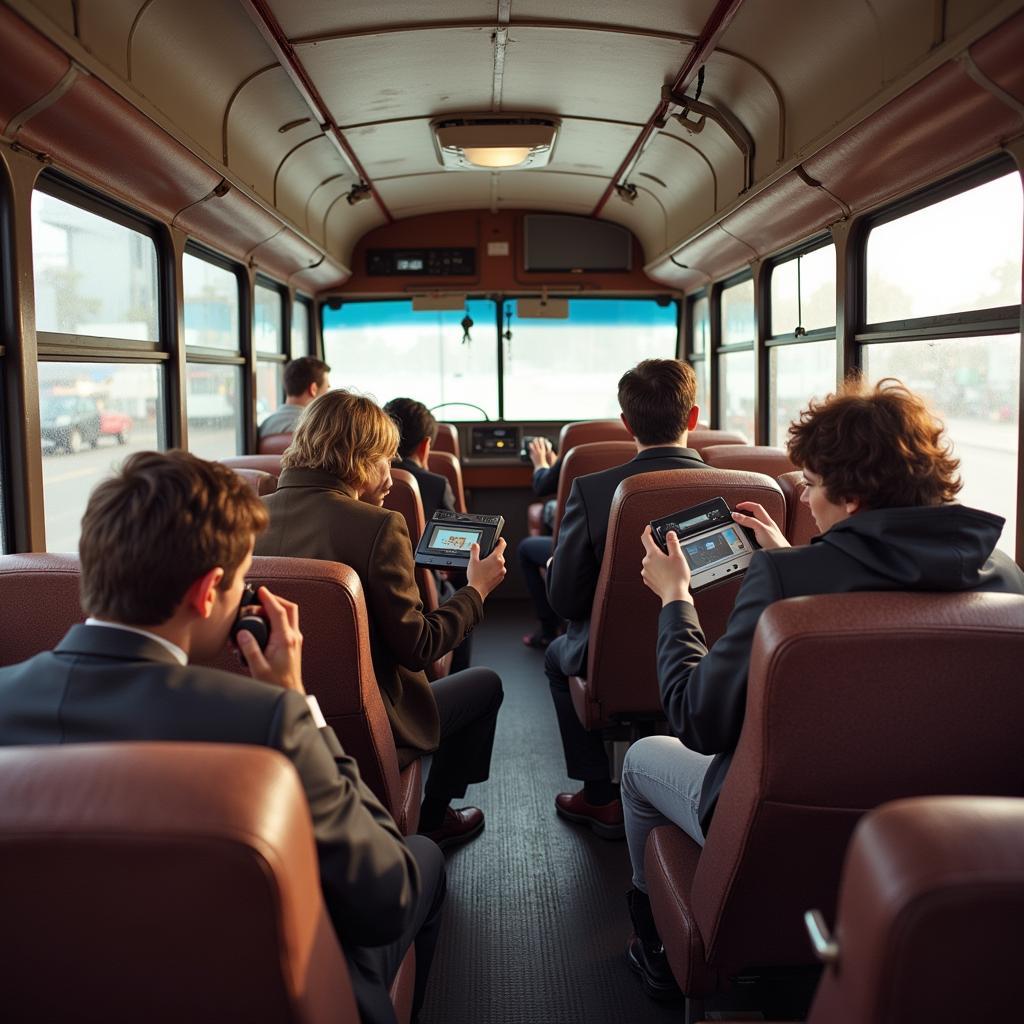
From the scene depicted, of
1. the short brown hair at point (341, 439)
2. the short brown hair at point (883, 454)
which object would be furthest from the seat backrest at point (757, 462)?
the short brown hair at point (883, 454)

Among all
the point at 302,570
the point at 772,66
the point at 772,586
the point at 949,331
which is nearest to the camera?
the point at 772,586

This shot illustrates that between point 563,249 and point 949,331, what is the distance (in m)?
4.97

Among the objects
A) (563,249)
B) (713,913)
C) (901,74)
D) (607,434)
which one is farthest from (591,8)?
(563,249)

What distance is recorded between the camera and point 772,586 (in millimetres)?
1712

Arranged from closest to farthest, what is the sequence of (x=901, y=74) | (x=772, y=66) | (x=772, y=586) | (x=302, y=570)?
(x=772, y=586), (x=302, y=570), (x=901, y=74), (x=772, y=66)

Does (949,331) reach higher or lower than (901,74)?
lower

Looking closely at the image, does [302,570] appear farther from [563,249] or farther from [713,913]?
[563,249]

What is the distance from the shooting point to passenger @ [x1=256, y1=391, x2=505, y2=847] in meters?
2.40

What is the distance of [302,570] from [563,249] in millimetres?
6627

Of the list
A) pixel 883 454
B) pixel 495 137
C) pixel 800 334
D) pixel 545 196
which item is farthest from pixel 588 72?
pixel 883 454

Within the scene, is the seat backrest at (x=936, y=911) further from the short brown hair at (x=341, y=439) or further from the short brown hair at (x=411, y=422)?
the short brown hair at (x=411, y=422)

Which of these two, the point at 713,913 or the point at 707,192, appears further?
the point at 707,192

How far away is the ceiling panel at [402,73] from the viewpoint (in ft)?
13.5

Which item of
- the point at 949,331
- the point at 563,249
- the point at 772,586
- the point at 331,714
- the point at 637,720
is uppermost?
the point at 563,249
